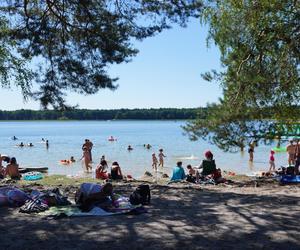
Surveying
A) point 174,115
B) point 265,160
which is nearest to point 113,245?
point 265,160

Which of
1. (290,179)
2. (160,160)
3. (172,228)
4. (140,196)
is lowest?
(160,160)

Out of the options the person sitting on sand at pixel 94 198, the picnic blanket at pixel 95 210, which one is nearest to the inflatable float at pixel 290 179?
the picnic blanket at pixel 95 210

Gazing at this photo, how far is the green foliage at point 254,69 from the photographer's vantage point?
11.5 metres

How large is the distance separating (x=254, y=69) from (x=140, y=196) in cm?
572

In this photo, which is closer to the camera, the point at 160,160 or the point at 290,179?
the point at 290,179

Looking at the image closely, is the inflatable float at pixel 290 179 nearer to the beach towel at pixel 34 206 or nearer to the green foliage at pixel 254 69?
the green foliage at pixel 254 69

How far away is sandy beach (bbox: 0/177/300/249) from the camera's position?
580cm

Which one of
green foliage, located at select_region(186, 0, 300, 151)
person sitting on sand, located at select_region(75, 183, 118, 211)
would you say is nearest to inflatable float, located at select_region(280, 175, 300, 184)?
green foliage, located at select_region(186, 0, 300, 151)

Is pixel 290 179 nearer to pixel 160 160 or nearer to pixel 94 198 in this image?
pixel 94 198

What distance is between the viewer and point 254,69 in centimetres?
1242

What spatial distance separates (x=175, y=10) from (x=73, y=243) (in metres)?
6.33

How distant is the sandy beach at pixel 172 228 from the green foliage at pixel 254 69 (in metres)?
4.51

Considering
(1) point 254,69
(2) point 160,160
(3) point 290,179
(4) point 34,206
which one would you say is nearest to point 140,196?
(4) point 34,206

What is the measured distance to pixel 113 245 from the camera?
5.75 metres
